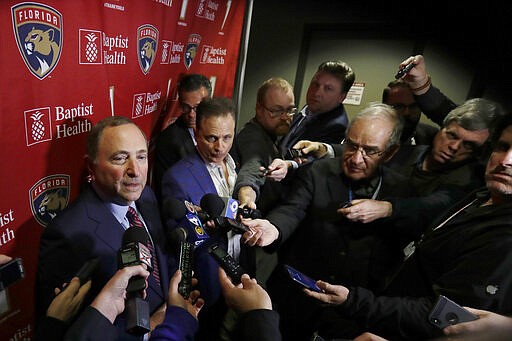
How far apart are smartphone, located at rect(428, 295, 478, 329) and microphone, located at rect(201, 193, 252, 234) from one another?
689 mm

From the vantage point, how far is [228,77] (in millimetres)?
3092

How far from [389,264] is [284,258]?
542mm

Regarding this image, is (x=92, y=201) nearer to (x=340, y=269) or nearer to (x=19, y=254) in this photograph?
(x=19, y=254)

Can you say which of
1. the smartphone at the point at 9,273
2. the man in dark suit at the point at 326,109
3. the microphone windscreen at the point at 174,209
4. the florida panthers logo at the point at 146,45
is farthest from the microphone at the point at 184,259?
the man in dark suit at the point at 326,109

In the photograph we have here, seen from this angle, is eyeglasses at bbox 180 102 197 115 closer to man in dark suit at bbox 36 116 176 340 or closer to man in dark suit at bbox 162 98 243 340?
man in dark suit at bbox 162 98 243 340

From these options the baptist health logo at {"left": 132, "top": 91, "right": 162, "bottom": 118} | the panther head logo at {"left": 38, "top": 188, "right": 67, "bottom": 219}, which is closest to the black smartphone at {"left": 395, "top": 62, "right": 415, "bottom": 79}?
the baptist health logo at {"left": 132, "top": 91, "right": 162, "bottom": 118}

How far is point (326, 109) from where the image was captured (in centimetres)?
229

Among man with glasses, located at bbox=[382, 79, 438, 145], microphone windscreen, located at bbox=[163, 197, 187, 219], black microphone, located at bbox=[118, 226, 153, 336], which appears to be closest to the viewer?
black microphone, located at bbox=[118, 226, 153, 336]

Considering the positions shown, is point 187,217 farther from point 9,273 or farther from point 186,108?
point 186,108

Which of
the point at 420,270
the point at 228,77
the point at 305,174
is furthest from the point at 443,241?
the point at 228,77

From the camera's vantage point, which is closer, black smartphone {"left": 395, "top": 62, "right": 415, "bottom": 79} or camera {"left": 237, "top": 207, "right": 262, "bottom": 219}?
camera {"left": 237, "top": 207, "right": 262, "bottom": 219}

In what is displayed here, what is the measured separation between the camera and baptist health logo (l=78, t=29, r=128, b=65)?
1347 millimetres

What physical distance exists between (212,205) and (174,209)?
0.16m

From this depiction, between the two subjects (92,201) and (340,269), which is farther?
(340,269)
